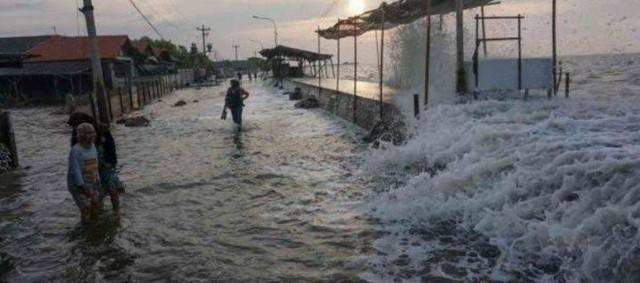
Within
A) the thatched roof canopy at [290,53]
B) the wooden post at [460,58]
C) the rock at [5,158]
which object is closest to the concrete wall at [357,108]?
the wooden post at [460,58]

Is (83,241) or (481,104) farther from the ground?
(481,104)

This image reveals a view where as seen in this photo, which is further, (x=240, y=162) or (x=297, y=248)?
(x=240, y=162)

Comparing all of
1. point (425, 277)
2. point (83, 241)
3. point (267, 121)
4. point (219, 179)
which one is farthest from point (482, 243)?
point (267, 121)

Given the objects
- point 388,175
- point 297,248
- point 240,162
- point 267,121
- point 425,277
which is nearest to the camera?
point 425,277

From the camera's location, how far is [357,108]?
738 inches

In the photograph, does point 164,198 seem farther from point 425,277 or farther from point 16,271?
point 425,277

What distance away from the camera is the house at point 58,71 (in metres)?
36.2

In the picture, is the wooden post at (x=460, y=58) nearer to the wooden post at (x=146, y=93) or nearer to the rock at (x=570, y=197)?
the rock at (x=570, y=197)

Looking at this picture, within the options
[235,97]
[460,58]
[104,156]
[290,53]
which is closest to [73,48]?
[290,53]

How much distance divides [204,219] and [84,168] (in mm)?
1808

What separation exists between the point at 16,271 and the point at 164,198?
333 cm

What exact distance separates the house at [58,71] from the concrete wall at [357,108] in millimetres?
17347

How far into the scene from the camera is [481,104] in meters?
12.9

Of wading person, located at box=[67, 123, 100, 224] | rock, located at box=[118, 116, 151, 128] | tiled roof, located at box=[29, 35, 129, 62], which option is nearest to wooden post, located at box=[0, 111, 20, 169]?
wading person, located at box=[67, 123, 100, 224]
